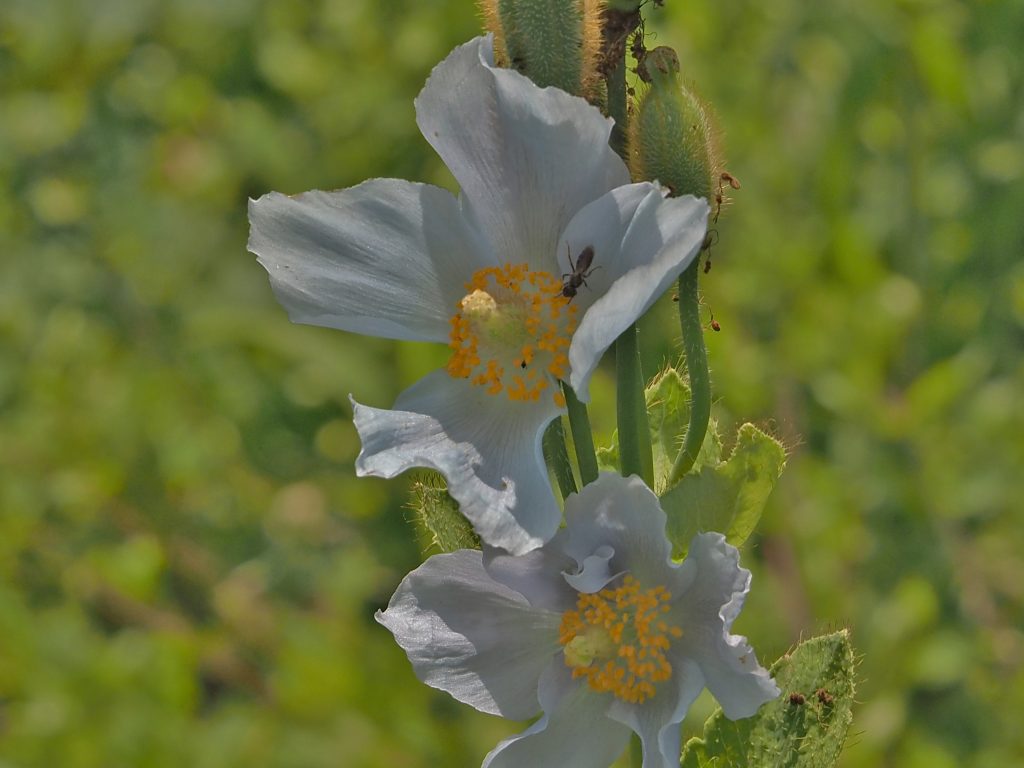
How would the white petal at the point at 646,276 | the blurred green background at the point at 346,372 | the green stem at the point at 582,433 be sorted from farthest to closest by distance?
the blurred green background at the point at 346,372, the green stem at the point at 582,433, the white petal at the point at 646,276

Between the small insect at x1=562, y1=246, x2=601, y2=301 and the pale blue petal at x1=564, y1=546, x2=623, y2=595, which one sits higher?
the small insect at x1=562, y1=246, x2=601, y2=301

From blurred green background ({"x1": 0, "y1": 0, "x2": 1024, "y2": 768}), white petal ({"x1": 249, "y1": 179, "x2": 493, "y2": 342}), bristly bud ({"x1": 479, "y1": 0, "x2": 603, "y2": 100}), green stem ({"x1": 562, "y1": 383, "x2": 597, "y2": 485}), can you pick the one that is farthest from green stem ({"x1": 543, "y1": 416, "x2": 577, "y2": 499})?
blurred green background ({"x1": 0, "y1": 0, "x2": 1024, "y2": 768})

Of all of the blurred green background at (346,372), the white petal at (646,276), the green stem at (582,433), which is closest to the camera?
the white petal at (646,276)

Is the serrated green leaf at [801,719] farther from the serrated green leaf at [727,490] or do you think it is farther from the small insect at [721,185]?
the small insect at [721,185]

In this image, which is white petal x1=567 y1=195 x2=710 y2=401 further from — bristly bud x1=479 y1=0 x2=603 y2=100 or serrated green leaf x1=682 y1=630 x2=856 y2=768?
serrated green leaf x1=682 y1=630 x2=856 y2=768

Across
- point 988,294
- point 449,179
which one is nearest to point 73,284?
point 449,179

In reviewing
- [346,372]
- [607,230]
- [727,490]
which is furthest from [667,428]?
[346,372]

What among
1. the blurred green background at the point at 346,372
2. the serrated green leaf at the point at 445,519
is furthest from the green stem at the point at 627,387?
the blurred green background at the point at 346,372
